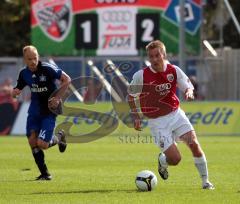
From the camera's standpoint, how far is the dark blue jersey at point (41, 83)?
50.2 ft

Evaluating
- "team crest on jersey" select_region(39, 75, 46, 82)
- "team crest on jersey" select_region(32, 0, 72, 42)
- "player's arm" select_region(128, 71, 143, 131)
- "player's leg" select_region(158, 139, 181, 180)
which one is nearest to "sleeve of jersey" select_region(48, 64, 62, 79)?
"team crest on jersey" select_region(39, 75, 46, 82)

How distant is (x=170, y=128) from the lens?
13.7 metres

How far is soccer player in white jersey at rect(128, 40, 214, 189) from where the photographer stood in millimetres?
13555

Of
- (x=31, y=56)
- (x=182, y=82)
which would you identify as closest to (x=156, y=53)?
(x=182, y=82)

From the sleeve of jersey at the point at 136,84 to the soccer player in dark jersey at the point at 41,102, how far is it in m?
1.54

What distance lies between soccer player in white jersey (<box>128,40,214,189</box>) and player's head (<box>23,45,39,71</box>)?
6.33 ft

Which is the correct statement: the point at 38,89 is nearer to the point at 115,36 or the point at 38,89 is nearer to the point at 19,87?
the point at 19,87

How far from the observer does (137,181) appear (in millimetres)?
13617

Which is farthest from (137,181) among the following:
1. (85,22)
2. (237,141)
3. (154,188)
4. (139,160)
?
(85,22)

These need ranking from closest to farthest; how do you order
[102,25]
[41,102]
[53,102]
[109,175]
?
[53,102] < [41,102] < [109,175] < [102,25]

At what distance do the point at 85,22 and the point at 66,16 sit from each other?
820 millimetres

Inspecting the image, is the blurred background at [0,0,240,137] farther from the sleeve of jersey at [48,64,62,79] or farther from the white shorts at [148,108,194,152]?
the white shorts at [148,108,194,152]

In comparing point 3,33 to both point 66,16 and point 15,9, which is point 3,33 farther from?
point 66,16

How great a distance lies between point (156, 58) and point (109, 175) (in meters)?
3.59
